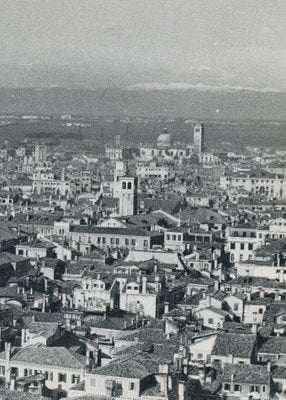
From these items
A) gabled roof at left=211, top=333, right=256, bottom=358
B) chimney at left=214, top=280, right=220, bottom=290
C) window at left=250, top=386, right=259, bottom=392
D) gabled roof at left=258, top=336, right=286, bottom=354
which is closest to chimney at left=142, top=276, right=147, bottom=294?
chimney at left=214, top=280, right=220, bottom=290

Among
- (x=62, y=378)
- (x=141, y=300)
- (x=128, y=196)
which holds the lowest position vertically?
(x=62, y=378)

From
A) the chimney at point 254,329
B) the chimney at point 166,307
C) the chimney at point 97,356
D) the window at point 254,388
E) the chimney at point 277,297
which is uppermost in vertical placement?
the chimney at point 254,329

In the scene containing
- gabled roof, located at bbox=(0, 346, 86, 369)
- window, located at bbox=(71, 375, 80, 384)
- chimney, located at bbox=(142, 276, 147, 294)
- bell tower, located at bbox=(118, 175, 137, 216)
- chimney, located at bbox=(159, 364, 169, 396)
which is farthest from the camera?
bell tower, located at bbox=(118, 175, 137, 216)

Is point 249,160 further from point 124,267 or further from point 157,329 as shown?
point 157,329

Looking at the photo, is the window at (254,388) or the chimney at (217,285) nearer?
the window at (254,388)

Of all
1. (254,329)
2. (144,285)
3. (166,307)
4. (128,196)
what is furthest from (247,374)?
(128,196)

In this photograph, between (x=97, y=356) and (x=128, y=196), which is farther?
(x=128, y=196)

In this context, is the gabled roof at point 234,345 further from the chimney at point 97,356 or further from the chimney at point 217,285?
the chimney at point 217,285

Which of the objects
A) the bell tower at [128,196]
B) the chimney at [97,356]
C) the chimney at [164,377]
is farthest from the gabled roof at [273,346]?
the bell tower at [128,196]

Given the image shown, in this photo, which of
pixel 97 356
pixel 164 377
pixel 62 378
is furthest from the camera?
pixel 97 356

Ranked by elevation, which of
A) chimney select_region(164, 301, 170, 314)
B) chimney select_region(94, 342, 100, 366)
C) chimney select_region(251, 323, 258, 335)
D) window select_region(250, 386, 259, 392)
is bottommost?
chimney select_region(164, 301, 170, 314)

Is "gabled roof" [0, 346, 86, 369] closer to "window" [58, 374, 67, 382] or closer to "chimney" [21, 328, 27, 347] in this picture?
"window" [58, 374, 67, 382]

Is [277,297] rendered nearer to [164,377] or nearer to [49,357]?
[49,357]
